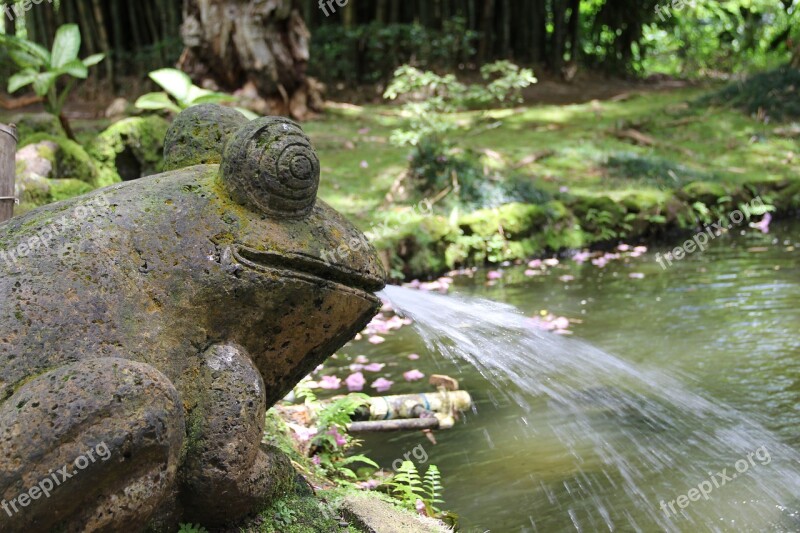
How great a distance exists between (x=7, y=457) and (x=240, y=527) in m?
0.86

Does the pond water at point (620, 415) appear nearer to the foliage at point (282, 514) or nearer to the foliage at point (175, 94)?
the foliage at point (282, 514)

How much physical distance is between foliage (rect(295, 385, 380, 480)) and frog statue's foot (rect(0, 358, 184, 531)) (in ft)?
6.13

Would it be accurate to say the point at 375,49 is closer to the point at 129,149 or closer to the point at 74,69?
the point at 74,69

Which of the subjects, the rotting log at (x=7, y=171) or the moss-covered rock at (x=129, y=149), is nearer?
the rotting log at (x=7, y=171)

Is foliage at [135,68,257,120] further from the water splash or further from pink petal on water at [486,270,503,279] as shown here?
the water splash

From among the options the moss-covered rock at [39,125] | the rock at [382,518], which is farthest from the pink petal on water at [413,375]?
the moss-covered rock at [39,125]

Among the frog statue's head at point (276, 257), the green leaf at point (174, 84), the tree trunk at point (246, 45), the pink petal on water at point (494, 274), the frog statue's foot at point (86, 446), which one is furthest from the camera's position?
the tree trunk at point (246, 45)

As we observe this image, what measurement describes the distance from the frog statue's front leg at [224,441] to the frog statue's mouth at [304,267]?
0.96ft

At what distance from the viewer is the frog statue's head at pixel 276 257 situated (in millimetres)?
2586

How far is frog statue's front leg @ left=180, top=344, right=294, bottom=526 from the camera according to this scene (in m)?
2.45

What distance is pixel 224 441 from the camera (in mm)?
2457

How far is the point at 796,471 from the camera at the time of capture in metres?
4.17

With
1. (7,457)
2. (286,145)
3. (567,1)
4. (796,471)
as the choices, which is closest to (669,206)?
(796,471)

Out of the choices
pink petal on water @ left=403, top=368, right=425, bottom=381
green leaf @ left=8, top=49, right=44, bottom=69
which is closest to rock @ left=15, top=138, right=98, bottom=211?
green leaf @ left=8, top=49, right=44, bottom=69
